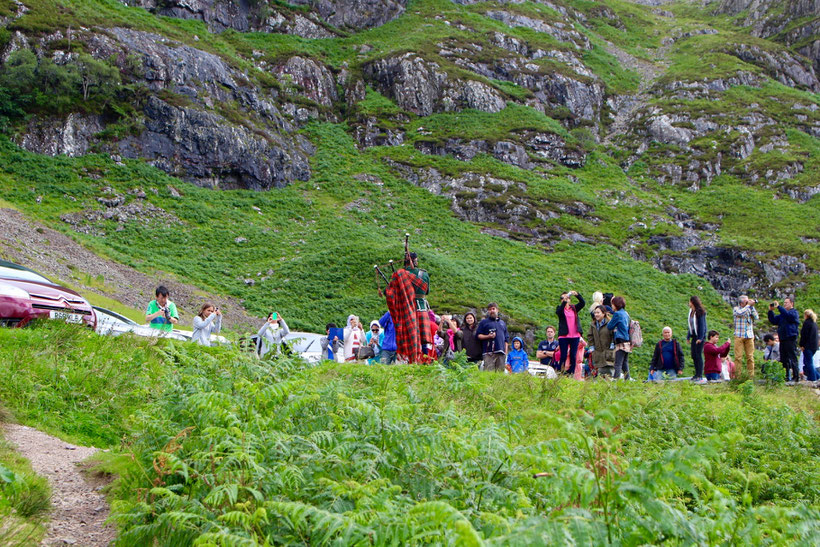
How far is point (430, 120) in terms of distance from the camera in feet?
201

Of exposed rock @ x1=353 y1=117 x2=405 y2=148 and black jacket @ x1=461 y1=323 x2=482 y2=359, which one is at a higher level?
exposed rock @ x1=353 y1=117 x2=405 y2=148

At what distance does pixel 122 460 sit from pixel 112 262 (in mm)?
27009

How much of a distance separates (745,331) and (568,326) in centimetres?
433

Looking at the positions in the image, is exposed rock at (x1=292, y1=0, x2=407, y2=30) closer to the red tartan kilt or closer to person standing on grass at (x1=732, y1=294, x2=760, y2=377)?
the red tartan kilt

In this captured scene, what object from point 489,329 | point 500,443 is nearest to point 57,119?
point 489,329

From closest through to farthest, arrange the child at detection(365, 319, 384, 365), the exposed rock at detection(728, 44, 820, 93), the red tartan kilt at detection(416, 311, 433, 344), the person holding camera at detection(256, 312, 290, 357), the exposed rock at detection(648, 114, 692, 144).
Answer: the person holding camera at detection(256, 312, 290, 357)
the red tartan kilt at detection(416, 311, 433, 344)
the child at detection(365, 319, 384, 365)
the exposed rock at detection(648, 114, 692, 144)
the exposed rock at detection(728, 44, 820, 93)

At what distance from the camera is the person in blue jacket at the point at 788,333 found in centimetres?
1337

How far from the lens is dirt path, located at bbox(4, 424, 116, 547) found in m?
4.02

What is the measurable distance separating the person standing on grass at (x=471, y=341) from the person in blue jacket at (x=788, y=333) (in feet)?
22.3

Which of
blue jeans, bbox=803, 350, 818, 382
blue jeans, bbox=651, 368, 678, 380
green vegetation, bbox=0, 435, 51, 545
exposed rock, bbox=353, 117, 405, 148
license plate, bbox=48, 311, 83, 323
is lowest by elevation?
blue jeans, bbox=651, 368, 678, 380

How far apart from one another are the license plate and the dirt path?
14.0ft

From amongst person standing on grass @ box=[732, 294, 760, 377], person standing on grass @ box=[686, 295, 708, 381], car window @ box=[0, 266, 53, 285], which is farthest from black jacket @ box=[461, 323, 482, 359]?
car window @ box=[0, 266, 53, 285]

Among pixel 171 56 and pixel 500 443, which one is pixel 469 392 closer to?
pixel 500 443

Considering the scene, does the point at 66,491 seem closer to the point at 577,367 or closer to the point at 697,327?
the point at 577,367
